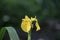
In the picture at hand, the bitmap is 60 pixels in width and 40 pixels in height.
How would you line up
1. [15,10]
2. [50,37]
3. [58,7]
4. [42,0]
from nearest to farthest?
[42,0], [15,10], [58,7], [50,37]

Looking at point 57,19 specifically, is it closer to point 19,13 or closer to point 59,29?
point 59,29

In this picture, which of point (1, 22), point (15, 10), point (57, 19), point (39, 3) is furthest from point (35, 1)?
point (57, 19)

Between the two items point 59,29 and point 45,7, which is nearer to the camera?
point 45,7

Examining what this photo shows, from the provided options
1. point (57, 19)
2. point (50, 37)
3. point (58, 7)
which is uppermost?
point (58, 7)

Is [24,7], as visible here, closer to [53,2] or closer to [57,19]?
[53,2]

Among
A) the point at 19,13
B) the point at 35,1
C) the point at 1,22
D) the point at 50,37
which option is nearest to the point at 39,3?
the point at 35,1

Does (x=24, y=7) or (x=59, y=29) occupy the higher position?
(x=24, y=7)

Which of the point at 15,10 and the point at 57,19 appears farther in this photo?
→ the point at 57,19

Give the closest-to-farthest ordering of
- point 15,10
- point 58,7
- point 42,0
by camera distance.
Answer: point 42,0
point 15,10
point 58,7

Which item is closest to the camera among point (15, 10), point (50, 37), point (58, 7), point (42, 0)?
point (42, 0)
